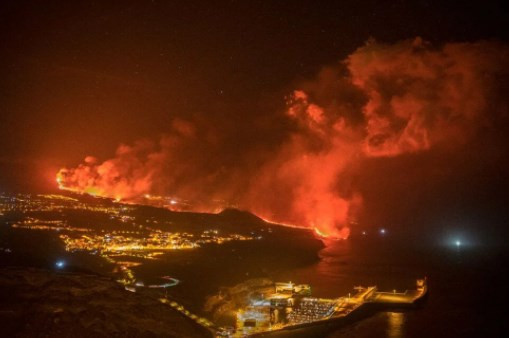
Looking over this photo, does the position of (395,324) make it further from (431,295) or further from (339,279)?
(339,279)

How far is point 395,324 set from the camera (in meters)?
34.0

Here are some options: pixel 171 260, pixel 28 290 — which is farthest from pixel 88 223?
pixel 28 290

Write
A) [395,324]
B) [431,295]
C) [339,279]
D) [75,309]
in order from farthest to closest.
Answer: [339,279]
[431,295]
[395,324]
[75,309]

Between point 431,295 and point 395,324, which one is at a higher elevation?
point 431,295

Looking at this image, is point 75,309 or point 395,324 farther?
point 395,324

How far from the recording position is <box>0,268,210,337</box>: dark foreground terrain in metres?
12.9

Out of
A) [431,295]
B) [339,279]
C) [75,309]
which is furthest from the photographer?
[339,279]

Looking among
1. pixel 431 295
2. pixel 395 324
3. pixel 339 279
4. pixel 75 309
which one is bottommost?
pixel 395 324

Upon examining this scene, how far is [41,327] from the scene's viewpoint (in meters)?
12.9

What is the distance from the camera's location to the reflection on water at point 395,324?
Result: 30.9 meters

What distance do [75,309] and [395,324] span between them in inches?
1053

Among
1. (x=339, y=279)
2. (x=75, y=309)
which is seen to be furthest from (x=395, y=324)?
(x=75, y=309)

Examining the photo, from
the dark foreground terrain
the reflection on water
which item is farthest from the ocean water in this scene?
the dark foreground terrain

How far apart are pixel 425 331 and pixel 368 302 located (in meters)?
5.96
